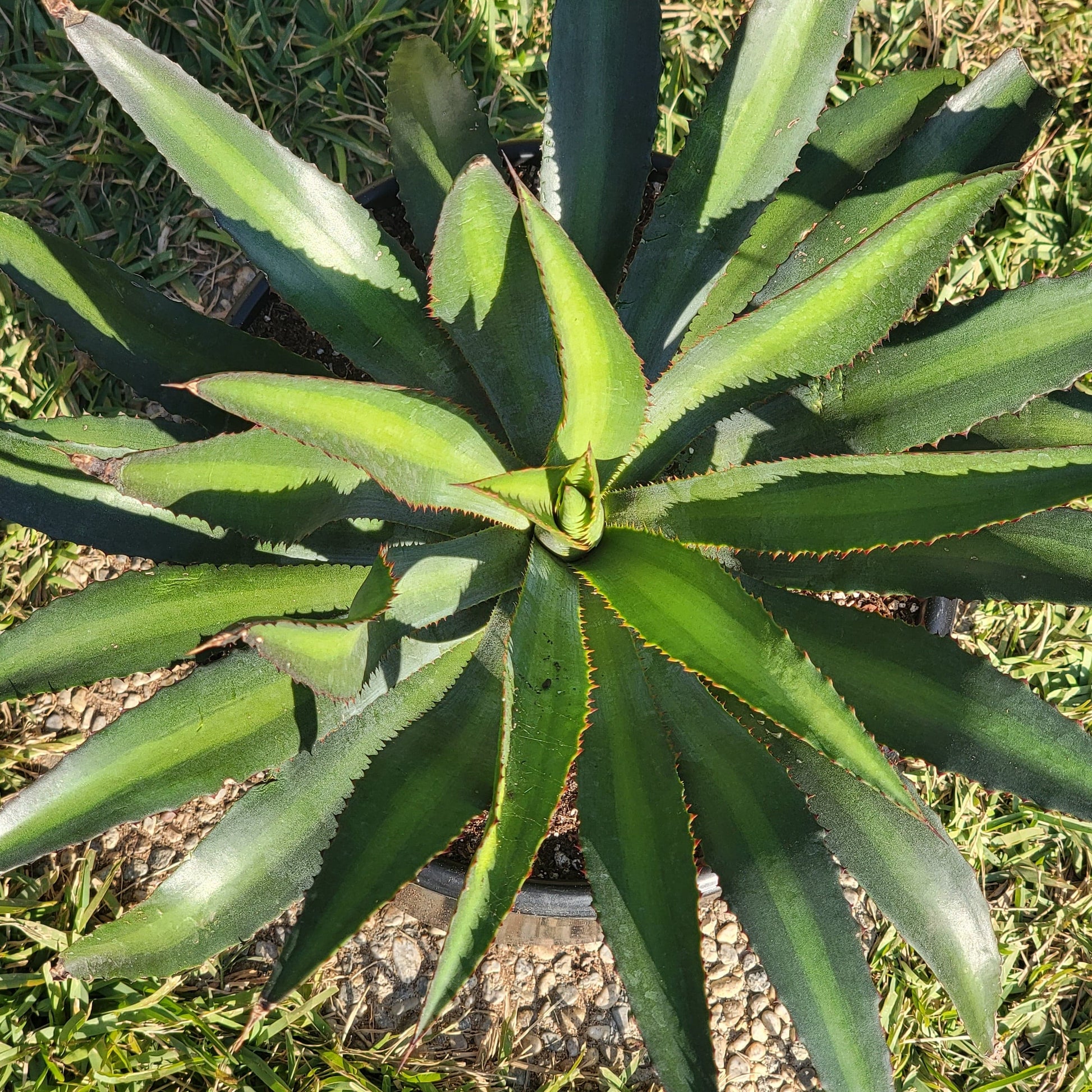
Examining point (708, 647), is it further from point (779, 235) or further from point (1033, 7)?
point (1033, 7)

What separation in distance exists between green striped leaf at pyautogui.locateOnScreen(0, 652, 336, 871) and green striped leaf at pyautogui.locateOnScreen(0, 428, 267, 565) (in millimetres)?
166

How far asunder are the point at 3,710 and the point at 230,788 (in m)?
0.50

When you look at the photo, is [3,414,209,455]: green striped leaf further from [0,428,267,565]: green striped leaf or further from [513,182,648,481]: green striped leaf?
[513,182,648,481]: green striped leaf

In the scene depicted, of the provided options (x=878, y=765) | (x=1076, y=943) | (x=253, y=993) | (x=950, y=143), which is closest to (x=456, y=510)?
(x=878, y=765)

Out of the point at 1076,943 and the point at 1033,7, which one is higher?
the point at 1033,7

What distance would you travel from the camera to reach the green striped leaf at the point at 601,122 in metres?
1.31

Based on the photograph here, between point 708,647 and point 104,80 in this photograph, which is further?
point 104,80

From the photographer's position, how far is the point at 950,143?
1334 millimetres

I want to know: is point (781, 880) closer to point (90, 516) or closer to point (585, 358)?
point (585, 358)

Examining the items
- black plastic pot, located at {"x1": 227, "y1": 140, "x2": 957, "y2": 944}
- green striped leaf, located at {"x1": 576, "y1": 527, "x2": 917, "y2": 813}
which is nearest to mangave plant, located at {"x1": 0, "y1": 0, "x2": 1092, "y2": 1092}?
green striped leaf, located at {"x1": 576, "y1": 527, "x2": 917, "y2": 813}

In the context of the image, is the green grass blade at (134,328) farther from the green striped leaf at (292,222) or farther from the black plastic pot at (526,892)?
the black plastic pot at (526,892)

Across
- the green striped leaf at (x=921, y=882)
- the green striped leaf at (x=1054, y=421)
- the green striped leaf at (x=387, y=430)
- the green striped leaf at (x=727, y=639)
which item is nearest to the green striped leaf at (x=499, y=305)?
the green striped leaf at (x=387, y=430)

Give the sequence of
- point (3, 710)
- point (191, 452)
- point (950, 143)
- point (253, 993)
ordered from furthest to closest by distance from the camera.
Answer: point (3, 710), point (253, 993), point (950, 143), point (191, 452)

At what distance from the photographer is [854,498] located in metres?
1.03
